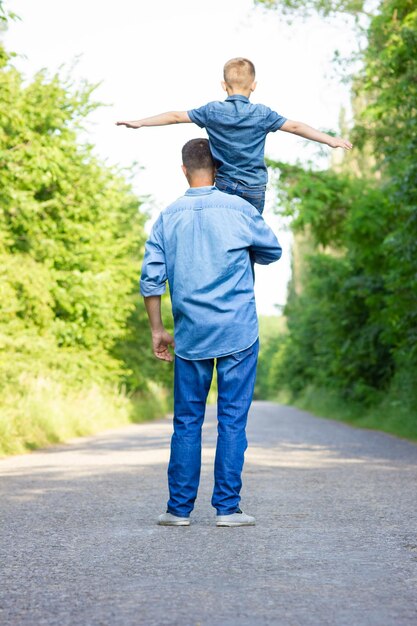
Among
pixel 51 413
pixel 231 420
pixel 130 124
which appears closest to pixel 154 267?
pixel 130 124

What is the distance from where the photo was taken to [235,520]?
5742 mm

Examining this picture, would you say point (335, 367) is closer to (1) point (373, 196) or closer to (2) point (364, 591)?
(1) point (373, 196)

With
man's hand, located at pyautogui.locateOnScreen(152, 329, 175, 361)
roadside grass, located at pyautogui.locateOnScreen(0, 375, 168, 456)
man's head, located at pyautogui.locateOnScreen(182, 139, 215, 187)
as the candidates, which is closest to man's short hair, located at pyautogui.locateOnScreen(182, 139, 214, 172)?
man's head, located at pyautogui.locateOnScreen(182, 139, 215, 187)

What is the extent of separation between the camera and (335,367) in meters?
30.4

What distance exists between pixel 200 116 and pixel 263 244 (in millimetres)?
832

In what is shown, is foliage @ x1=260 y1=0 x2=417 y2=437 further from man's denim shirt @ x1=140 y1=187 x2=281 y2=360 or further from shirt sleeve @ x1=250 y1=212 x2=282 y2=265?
man's denim shirt @ x1=140 y1=187 x2=281 y2=360

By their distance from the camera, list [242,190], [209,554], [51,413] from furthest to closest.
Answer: [51,413], [242,190], [209,554]

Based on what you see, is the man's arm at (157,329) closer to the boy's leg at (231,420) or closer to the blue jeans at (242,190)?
the boy's leg at (231,420)

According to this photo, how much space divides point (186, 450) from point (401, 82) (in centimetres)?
1133

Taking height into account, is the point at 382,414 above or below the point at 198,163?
below

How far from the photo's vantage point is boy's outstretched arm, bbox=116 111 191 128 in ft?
19.7

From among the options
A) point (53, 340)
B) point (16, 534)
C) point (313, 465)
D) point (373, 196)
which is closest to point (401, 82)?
point (373, 196)

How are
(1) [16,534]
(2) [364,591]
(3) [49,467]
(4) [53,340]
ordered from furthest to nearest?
(4) [53,340]
(3) [49,467]
(1) [16,534]
(2) [364,591]

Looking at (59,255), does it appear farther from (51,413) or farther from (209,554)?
(209,554)
